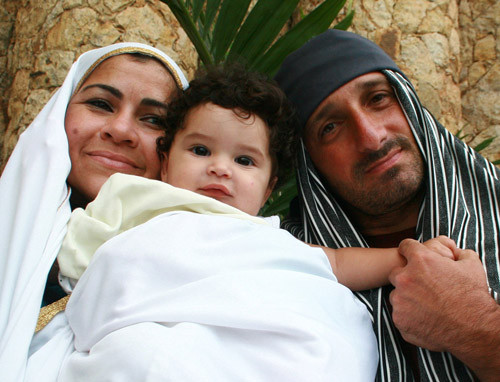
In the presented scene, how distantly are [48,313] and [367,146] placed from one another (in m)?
1.19

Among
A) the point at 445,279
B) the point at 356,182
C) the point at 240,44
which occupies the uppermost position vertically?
the point at 240,44

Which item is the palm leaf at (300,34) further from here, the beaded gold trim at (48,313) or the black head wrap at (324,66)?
the beaded gold trim at (48,313)

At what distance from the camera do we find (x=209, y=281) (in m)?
0.97

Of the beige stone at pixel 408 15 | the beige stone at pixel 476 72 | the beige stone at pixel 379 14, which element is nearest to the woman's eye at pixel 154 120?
the beige stone at pixel 379 14

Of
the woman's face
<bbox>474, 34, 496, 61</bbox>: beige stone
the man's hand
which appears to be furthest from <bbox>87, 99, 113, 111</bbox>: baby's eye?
<bbox>474, 34, 496, 61</bbox>: beige stone

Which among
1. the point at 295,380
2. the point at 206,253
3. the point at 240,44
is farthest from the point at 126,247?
the point at 240,44

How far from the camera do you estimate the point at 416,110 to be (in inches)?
66.4

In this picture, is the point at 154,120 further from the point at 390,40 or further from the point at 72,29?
the point at 390,40

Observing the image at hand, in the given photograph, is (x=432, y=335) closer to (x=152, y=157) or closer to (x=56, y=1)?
(x=152, y=157)

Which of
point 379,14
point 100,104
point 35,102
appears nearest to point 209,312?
point 100,104

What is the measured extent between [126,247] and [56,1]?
294 cm

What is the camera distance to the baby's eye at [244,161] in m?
1.44

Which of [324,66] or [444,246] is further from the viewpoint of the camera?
[324,66]

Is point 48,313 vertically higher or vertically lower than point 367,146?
lower
